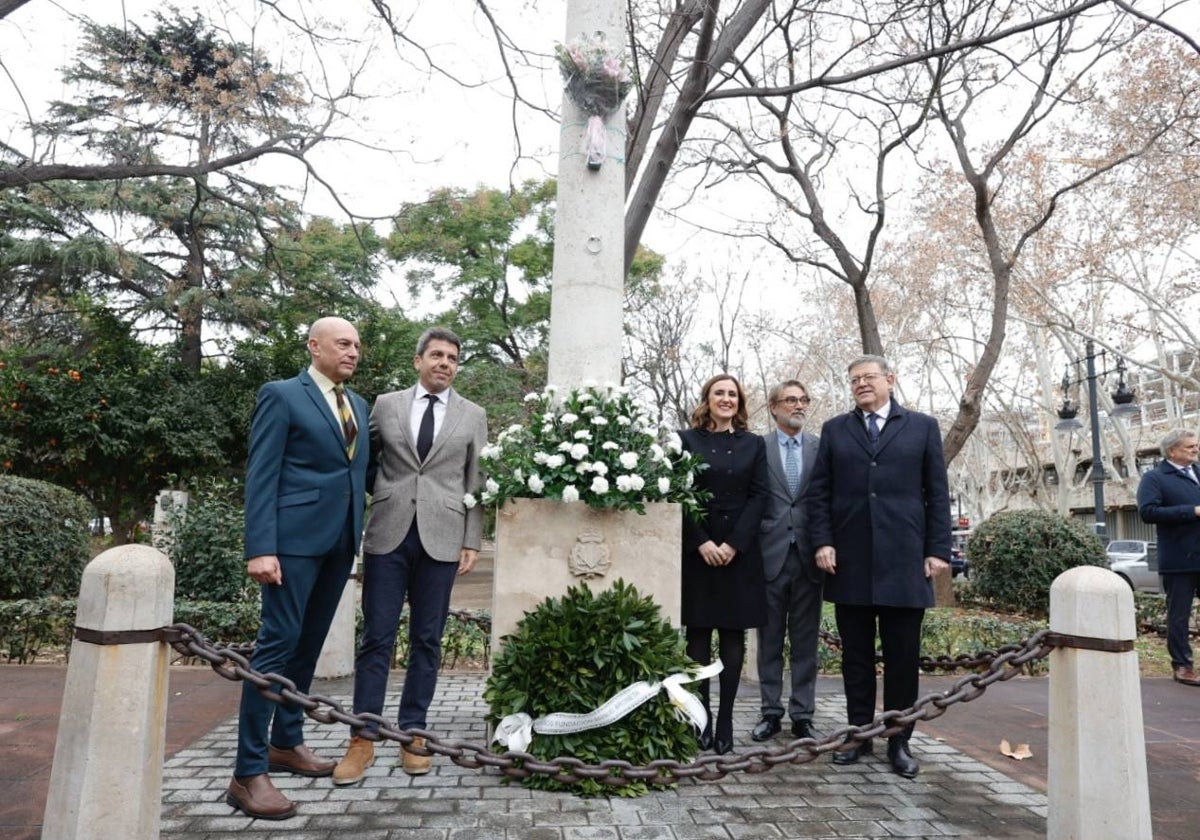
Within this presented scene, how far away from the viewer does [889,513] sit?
422cm

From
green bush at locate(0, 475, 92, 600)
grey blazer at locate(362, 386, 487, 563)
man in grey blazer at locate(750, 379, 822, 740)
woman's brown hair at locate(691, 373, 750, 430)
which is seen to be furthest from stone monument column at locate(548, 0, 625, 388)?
green bush at locate(0, 475, 92, 600)

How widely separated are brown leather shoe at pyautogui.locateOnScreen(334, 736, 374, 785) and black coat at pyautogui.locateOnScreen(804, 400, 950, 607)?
102 inches

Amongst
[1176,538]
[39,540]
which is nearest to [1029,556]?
[1176,538]

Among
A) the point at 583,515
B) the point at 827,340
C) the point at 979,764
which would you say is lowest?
the point at 979,764

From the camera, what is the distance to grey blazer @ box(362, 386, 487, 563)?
399 centimetres

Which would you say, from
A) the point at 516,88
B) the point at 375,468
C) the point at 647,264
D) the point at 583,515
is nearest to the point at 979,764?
the point at 583,515

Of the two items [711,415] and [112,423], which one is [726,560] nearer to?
[711,415]

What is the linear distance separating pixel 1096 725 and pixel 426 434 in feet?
10.5

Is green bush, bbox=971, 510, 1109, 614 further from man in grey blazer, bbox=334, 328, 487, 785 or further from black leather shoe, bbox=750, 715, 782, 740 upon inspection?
man in grey blazer, bbox=334, 328, 487, 785

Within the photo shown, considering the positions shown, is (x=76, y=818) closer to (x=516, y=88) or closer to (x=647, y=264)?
(x=516, y=88)

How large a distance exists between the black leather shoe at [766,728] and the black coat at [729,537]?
0.85m

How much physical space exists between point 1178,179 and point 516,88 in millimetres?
14870

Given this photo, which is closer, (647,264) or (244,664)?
(244,664)

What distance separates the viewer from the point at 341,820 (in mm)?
3246
